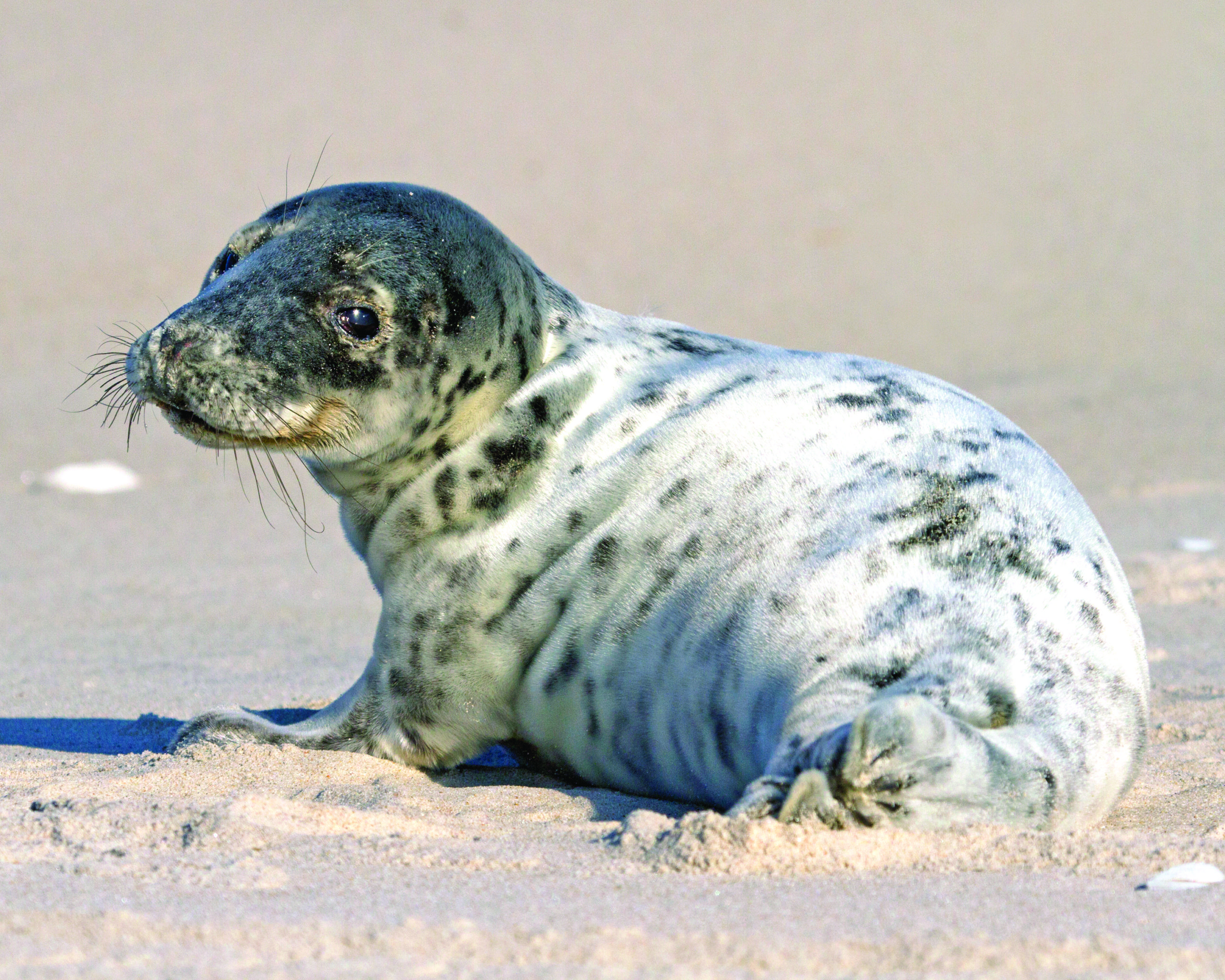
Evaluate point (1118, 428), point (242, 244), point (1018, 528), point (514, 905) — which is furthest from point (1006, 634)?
point (1118, 428)

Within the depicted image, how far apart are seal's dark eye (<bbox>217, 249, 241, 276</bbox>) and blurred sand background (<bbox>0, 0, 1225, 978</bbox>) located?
34 centimetres

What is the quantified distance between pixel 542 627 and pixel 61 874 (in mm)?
1214

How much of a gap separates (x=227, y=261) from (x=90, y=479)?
481 cm

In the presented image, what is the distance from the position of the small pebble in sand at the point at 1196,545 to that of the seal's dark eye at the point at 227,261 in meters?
4.07

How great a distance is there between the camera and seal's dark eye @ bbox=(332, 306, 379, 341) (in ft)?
11.4

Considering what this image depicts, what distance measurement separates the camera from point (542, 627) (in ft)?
11.3

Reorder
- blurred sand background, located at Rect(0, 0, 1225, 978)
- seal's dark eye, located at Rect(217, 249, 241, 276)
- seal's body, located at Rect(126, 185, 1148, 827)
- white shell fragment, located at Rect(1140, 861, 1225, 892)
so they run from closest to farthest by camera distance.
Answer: blurred sand background, located at Rect(0, 0, 1225, 978) → white shell fragment, located at Rect(1140, 861, 1225, 892) → seal's body, located at Rect(126, 185, 1148, 827) → seal's dark eye, located at Rect(217, 249, 241, 276)

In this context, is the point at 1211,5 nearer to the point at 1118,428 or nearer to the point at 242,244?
the point at 1118,428

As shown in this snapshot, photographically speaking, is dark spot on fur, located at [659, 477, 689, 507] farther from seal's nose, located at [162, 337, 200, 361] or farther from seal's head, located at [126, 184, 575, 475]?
seal's nose, located at [162, 337, 200, 361]

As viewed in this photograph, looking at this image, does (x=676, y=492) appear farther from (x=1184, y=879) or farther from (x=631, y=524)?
(x=1184, y=879)

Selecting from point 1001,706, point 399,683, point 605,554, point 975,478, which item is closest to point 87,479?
point 399,683

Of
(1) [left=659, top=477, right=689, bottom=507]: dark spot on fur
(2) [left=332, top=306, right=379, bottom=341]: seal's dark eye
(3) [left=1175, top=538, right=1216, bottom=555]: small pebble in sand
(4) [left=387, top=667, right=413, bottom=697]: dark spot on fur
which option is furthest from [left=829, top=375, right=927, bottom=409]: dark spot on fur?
(3) [left=1175, top=538, right=1216, bottom=555]: small pebble in sand

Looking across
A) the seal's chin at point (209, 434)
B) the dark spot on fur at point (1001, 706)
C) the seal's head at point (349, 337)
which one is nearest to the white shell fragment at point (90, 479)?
the seal's head at point (349, 337)

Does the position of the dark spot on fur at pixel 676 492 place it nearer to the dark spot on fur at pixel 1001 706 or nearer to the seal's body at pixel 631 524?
the seal's body at pixel 631 524
